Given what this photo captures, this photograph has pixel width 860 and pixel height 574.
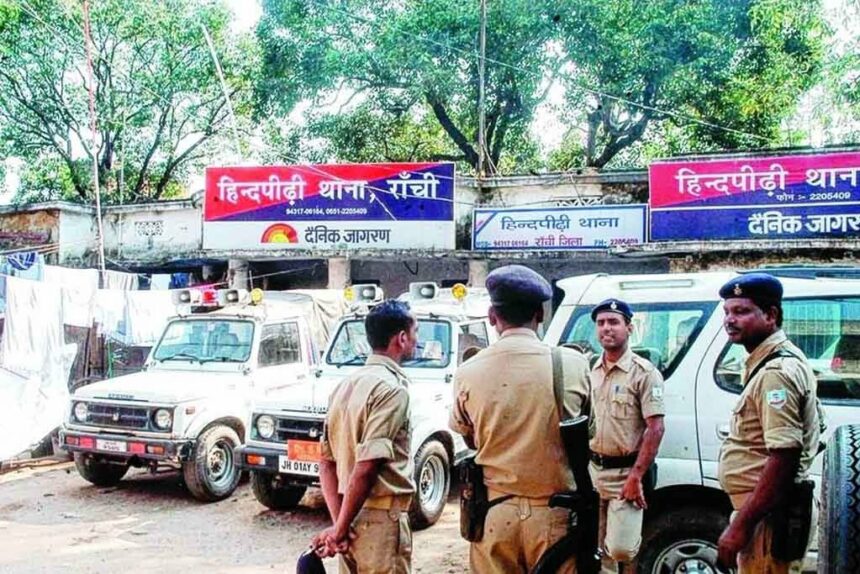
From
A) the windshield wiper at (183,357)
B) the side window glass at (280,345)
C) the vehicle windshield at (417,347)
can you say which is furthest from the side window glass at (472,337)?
the windshield wiper at (183,357)

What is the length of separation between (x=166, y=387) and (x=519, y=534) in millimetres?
5590

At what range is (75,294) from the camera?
9.87 meters

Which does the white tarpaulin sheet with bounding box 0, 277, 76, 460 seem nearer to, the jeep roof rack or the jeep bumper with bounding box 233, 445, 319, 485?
the jeep bumper with bounding box 233, 445, 319, 485

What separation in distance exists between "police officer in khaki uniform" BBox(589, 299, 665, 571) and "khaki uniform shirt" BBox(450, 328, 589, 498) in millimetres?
945

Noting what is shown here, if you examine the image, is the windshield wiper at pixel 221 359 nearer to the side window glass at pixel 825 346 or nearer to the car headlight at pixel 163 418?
the car headlight at pixel 163 418

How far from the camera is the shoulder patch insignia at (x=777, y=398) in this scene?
283cm

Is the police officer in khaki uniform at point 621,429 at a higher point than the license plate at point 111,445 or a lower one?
higher

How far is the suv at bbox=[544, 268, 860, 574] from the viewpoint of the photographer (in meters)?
3.81

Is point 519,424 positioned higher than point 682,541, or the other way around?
point 519,424

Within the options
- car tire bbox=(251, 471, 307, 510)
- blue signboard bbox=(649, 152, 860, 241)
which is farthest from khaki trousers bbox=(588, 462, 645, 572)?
blue signboard bbox=(649, 152, 860, 241)

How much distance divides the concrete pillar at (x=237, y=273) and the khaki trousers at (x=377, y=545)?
10.8m

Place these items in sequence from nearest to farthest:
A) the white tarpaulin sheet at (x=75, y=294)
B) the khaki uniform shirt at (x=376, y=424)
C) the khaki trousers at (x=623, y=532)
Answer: the khaki uniform shirt at (x=376, y=424), the khaki trousers at (x=623, y=532), the white tarpaulin sheet at (x=75, y=294)

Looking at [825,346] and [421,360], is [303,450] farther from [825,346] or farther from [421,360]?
[825,346]

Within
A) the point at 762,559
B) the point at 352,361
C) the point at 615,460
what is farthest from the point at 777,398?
A: the point at 352,361
